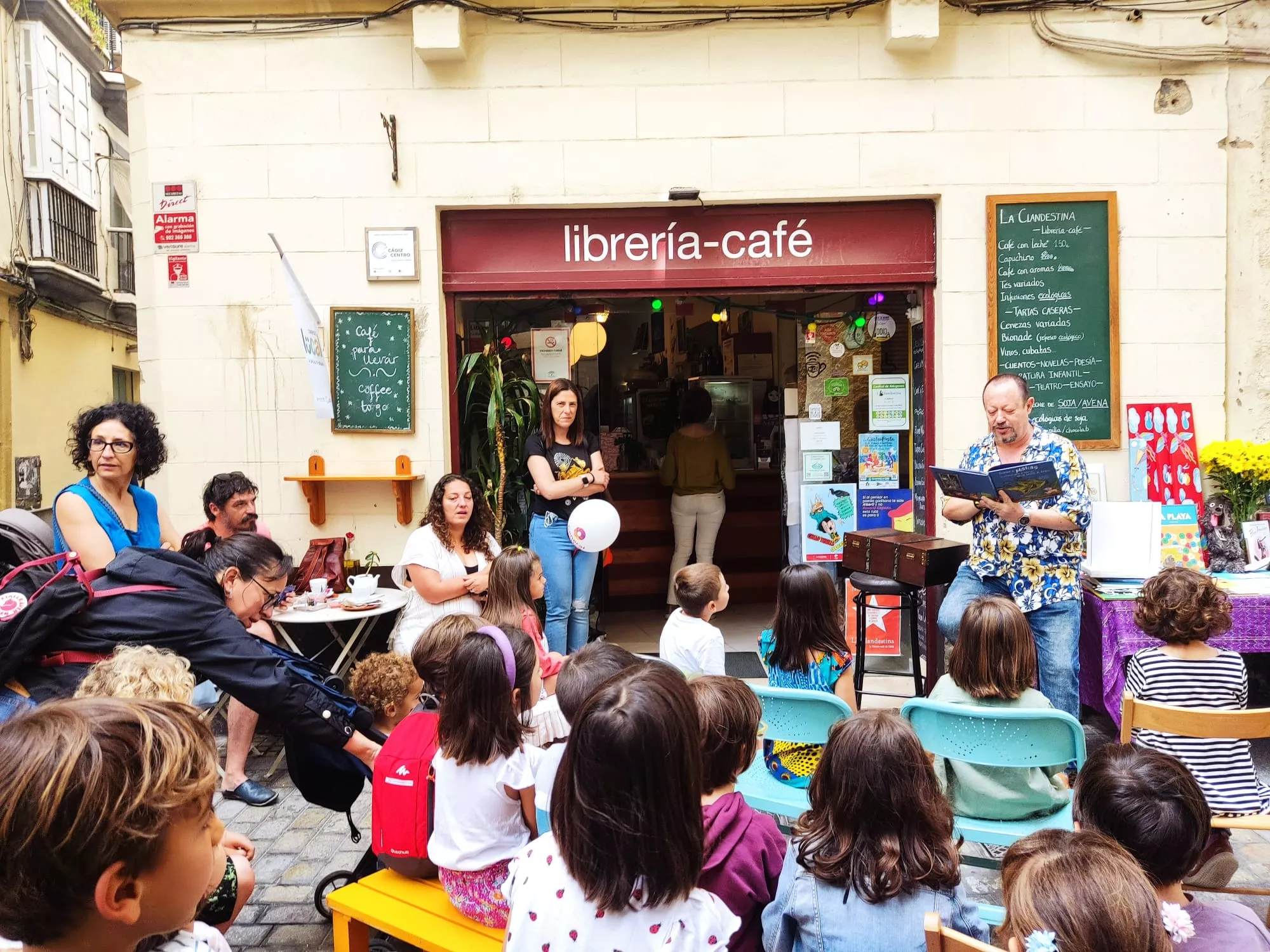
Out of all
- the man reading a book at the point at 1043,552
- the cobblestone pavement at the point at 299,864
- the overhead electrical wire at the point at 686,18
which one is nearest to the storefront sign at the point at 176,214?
the overhead electrical wire at the point at 686,18

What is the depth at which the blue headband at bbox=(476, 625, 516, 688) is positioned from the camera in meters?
2.26

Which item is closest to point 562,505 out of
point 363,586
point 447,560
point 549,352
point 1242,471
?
point 447,560

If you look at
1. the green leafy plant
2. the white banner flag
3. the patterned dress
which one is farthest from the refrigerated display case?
the patterned dress

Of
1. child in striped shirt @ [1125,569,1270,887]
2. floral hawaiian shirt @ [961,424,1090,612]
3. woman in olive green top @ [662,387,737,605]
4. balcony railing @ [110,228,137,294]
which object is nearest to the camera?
child in striped shirt @ [1125,569,1270,887]

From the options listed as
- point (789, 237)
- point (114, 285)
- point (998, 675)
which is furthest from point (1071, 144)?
point (114, 285)

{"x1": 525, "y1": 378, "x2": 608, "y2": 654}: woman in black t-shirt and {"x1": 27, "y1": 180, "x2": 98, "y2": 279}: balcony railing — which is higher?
{"x1": 27, "y1": 180, "x2": 98, "y2": 279}: balcony railing

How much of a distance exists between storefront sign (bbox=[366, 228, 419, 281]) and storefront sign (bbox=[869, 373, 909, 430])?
9.50 feet

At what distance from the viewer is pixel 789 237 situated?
206 inches

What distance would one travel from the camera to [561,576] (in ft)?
16.7

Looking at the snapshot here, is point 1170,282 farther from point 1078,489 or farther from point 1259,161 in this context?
point 1078,489

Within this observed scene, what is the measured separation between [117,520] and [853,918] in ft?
10.9

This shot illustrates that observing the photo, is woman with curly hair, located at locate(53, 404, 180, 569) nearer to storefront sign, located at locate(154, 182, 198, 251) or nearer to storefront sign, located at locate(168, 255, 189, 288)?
storefront sign, located at locate(168, 255, 189, 288)

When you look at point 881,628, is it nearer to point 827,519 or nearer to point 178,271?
point 827,519

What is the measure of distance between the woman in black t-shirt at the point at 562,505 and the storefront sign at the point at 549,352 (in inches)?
30.4
